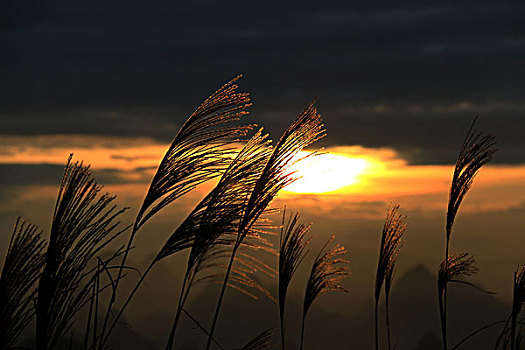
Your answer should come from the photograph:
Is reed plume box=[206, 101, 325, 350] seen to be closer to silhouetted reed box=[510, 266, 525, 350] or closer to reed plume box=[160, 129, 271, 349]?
reed plume box=[160, 129, 271, 349]

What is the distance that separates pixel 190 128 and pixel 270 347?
1.39 m

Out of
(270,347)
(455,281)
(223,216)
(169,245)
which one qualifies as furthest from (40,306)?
Result: (455,281)

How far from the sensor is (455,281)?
13.8ft

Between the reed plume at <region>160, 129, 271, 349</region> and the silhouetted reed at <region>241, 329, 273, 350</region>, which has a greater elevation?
the reed plume at <region>160, 129, 271, 349</region>

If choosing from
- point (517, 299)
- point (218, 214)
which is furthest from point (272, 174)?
point (517, 299)

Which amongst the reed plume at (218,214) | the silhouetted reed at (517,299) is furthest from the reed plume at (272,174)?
the silhouetted reed at (517,299)

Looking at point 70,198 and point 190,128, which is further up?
point 190,128

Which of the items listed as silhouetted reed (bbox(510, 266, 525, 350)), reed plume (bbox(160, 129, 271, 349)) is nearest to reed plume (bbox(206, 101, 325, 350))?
reed plume (bbox(160, 129, 271, 349))

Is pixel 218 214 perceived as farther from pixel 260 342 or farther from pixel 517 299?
pixel 517 299

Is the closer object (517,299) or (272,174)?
(272,174)

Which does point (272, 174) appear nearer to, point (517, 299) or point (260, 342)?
point (260, 342)

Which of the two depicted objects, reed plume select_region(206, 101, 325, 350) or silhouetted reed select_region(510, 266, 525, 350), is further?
silhouetted reed select_region(510, 266, 525, 350)

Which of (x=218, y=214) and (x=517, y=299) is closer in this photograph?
(x=218, y=214)

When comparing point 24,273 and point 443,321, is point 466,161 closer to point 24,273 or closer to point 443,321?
point 443,321
